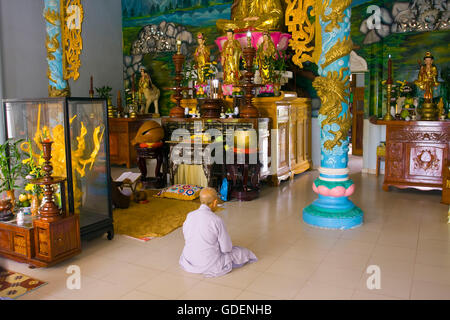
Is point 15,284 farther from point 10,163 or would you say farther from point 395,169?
point 395,169

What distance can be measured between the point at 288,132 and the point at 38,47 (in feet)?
18.3

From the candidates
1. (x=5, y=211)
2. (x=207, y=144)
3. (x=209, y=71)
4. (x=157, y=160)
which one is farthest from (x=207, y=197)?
(x=209, y=71)

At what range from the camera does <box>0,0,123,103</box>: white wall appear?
821 cm

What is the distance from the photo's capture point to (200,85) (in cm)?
836

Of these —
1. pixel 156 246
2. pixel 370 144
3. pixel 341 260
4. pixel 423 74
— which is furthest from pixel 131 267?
pixel 370 144

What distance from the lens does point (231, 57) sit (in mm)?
7754

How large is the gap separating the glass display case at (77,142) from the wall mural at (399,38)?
5856 mm

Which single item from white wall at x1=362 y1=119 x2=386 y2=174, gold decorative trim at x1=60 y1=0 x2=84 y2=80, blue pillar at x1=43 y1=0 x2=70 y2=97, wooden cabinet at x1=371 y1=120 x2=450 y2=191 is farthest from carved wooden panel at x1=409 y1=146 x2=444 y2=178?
blue pillar at x1=43 y1=0 x2=70 y2=97

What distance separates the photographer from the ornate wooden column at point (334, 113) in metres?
4.90

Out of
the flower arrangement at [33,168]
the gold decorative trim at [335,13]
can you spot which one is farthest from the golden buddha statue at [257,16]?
the flower arrangement at [33,168]

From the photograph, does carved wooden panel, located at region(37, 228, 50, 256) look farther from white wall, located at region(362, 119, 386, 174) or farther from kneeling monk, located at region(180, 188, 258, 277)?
white wall, located at region(362, 119, 386, 174)

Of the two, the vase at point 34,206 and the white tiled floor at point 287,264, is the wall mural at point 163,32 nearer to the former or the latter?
the white tiled floor at point 287,264

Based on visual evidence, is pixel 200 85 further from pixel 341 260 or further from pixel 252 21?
pixel 341 260

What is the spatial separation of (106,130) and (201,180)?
9.27 ft
